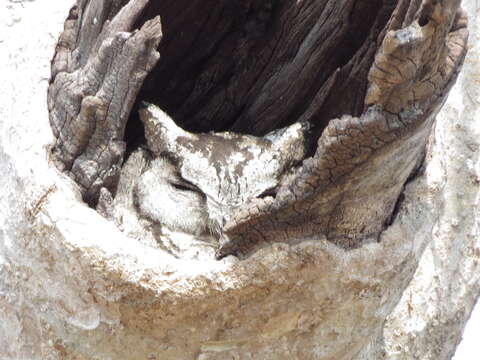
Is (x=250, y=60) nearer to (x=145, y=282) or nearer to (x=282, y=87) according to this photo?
(x=282, y=87)

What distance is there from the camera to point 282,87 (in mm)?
1271

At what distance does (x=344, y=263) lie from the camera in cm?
107

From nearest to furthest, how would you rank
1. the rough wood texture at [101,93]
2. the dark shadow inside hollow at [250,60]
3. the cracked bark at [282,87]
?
the cracked bark at [282,87] → the rough wood texture at [101,93] → the dark shadow inside hollow at [250,60]

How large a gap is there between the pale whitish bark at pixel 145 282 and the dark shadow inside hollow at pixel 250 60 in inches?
6.9

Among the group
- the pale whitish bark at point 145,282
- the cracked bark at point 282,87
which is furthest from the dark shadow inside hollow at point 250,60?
the pale whitish bark at point 145,282

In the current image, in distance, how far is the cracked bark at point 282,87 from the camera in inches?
37.0

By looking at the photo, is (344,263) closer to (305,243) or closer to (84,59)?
(305,243)

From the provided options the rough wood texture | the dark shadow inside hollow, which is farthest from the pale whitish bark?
the dark shadow inside hollow

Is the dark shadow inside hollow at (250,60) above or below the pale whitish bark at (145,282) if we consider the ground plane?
above

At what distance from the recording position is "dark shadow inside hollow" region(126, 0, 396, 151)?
122 centimetres

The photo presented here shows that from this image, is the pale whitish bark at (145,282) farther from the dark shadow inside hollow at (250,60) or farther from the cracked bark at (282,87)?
the dark shadow inside hollow at (250,60)

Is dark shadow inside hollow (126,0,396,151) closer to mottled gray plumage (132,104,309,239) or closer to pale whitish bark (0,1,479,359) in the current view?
mottled gray plumage (132,104,309,239)

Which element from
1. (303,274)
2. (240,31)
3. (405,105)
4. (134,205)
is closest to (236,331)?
(303,274)

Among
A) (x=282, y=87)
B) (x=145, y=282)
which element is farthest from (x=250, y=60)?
(x=145, y=282)
